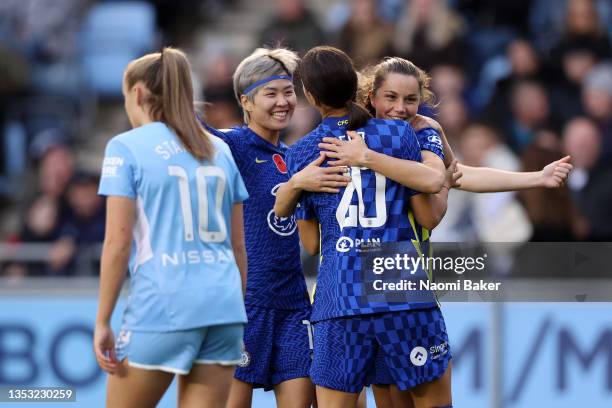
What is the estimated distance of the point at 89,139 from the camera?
13.0 meters

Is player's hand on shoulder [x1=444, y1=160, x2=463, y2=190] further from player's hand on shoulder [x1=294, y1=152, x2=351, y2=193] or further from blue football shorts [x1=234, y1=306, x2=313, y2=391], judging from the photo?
blue football shorts [x1=234, y1=306, x2=313, y2=391]

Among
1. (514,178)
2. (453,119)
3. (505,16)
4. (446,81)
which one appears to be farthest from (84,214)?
(514,178)

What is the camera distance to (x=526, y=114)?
35.4 feet

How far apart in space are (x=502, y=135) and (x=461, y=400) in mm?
4206

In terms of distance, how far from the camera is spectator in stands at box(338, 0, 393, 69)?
1142cm

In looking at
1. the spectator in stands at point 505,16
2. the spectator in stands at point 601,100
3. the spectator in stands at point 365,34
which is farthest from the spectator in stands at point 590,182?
the spectator in stands at point 505,16

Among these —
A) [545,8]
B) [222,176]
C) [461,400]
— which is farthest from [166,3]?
[222,176]

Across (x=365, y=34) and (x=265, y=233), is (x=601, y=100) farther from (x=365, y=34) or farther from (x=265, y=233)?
(x=265, y=233)

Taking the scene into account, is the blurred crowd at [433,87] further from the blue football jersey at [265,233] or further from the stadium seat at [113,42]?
the blue football jersey at [265,233]

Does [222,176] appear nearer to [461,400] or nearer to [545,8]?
[461,400]

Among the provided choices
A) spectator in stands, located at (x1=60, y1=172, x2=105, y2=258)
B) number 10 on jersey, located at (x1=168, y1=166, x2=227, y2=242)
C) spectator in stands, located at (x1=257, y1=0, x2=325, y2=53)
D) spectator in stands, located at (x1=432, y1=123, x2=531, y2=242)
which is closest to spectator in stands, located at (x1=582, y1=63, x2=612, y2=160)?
spectator in stands, located at (x1=432, y1=123, x2=531, y2=242)

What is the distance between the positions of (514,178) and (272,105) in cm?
111

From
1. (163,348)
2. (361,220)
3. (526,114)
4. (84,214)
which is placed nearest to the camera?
(163,348)

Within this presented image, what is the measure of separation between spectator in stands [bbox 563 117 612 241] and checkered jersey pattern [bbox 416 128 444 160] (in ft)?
15.1
